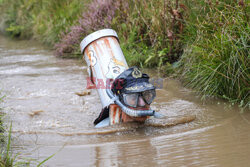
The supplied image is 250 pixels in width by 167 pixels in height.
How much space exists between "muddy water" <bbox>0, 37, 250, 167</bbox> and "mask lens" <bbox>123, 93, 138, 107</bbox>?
33 cm

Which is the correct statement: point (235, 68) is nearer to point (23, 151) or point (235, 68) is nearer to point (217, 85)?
point (217, 85)

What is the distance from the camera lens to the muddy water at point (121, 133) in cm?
292

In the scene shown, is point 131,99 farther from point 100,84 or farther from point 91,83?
point 91,83

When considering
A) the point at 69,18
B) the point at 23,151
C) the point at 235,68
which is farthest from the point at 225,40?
the point at 69,18

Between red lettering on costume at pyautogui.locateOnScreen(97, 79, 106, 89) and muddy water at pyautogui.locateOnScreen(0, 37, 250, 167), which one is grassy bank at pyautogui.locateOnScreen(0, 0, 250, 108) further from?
red lettering on costume at pyautogui.locateOnScreen(97, 79, 106, 89)

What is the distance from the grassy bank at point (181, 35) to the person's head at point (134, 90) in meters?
1.25

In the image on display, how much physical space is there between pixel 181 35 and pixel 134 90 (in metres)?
2.96

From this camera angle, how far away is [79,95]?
554 cm

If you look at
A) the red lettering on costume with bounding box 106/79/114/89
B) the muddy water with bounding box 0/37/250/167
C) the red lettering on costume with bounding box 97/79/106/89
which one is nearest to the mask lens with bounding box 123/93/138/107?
the muddy water with bounding box 0/37/250/167

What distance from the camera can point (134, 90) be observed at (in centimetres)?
336

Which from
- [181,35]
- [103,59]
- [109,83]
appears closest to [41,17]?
[181,35]

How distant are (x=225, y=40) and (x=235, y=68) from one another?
0.40 metres

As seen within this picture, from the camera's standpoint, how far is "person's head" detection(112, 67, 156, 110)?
3393 millimetres

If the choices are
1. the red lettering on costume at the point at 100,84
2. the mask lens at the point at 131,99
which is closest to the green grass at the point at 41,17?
the red lettering on costume at the point at 100,84
